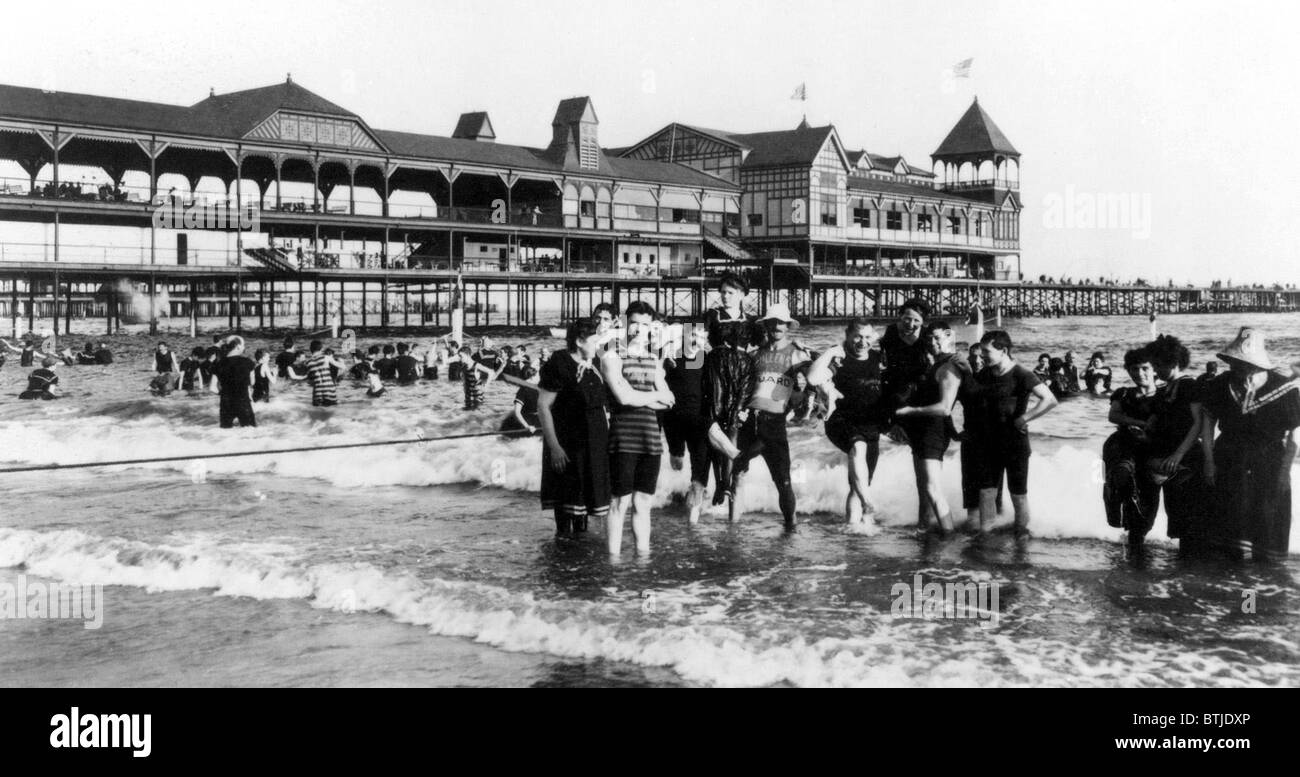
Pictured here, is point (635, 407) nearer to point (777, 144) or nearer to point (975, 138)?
point (777, 144)

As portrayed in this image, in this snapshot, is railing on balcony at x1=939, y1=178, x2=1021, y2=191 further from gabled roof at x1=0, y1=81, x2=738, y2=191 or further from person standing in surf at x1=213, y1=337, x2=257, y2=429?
person standing in surf at x1=213, y1=337, x2=257, y2=429

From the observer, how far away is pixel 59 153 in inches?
1309

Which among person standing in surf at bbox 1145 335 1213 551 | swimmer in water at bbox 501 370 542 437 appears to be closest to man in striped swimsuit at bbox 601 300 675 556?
person standing in surf at bbox 1145 335 1213 551

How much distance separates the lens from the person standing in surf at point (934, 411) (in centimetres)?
765

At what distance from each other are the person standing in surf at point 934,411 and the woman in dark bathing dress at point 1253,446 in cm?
171

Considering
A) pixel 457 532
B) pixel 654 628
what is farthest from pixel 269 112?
pixel 654 628

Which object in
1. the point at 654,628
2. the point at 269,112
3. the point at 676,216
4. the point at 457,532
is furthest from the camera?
Answer: the point at 676,216

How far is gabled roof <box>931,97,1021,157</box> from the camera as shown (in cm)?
6706

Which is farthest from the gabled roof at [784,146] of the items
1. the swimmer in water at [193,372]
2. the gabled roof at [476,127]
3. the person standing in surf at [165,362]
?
the person standing in surf at [165,362]

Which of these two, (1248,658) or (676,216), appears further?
(676,216)
